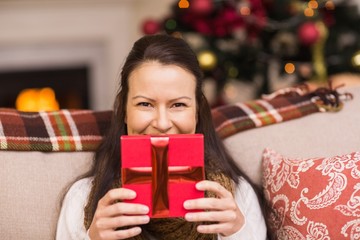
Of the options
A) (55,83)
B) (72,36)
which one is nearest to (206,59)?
(72,36)

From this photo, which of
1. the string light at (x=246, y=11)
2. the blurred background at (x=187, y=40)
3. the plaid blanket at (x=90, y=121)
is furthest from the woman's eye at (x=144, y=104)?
the string light at (x=246, y=11)

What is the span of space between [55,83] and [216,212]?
300cm

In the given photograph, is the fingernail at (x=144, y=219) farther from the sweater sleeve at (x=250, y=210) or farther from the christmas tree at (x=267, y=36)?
the christmas tree at (x=267, y=36)

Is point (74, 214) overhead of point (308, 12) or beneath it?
beneath

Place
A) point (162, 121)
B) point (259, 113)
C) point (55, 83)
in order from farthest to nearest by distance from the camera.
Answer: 1. point (55, 83)
2. point (259, 113)
3. point (162, 121)

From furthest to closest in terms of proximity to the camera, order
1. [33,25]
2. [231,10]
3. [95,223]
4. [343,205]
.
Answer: [33,25] < [231,10] < [343,205] < [95,223]

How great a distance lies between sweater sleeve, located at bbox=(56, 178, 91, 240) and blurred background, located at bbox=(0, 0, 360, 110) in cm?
109

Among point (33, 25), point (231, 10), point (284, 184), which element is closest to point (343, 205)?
point (284, 184)

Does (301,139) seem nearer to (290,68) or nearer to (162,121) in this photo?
(162,121)

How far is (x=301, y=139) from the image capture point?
1571 mm

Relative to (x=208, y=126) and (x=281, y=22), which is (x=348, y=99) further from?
(x=281, y=22)

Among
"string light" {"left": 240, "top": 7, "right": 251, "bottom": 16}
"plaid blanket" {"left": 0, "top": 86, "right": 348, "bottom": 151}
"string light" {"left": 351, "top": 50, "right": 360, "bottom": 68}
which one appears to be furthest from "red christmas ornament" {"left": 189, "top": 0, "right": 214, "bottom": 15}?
"plaid blanket" {"left": 0, "top": 86, "right": 348, "bottom": 151}

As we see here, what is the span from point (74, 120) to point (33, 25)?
2.31m

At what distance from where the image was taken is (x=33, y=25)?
3.71m
